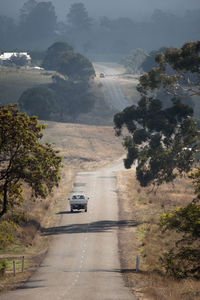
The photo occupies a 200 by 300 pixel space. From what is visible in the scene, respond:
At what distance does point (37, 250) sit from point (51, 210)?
15.5 meters

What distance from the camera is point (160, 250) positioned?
1372 inches

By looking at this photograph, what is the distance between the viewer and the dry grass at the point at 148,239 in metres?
22.0

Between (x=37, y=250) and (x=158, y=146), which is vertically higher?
(x=158, y=146)

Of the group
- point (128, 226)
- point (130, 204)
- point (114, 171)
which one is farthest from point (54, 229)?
point (114, 171)

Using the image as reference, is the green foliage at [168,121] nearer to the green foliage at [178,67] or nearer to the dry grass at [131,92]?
the green foliage at [178,67]

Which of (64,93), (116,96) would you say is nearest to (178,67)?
(64,93)

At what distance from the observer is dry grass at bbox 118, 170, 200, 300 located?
21983mm

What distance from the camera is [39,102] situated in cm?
13938

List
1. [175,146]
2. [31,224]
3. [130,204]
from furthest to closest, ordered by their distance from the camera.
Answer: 1. [130,204]
2. [175,146]
3. [31,224]

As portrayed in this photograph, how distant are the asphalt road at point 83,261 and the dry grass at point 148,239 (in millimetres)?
728

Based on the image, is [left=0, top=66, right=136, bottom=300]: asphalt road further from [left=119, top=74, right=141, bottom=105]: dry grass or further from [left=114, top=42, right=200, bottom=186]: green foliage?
[left=119, top=74, right=141, bottom=105]: dry grass

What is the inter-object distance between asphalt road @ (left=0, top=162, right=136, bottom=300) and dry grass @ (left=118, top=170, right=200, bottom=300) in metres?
0.73

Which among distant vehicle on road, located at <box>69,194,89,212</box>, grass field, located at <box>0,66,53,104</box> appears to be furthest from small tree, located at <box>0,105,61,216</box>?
grass field, located at <box>0,66,53,104</box>

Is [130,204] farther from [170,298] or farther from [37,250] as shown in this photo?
[170,298]
